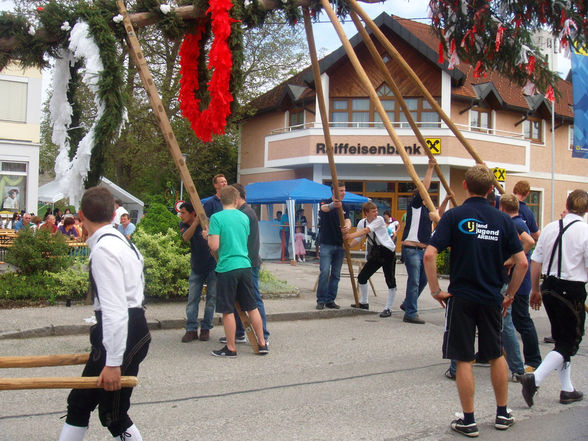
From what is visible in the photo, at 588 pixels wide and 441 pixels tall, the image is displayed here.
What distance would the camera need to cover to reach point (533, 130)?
95.5 ft

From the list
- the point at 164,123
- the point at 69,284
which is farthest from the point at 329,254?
the point at 69,284

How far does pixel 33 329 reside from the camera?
295 inches

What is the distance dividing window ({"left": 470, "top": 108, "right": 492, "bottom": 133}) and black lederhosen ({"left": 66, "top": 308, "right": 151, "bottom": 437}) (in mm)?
24777

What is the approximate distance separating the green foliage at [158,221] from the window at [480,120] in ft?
59.2

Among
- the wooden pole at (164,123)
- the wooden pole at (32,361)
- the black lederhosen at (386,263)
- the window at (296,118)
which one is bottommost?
the wooden pole at (32,361)

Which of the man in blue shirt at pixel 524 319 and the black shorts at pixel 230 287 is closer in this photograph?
the man in blue shirt at pixel 524 319

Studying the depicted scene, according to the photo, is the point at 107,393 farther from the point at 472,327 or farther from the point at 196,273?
the point at 196,273

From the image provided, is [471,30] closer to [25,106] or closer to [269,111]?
[25,106]

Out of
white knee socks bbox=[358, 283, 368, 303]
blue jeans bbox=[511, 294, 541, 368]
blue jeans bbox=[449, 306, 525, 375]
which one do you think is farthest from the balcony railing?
blue jeans bbox=[449, 306, 525, 375]

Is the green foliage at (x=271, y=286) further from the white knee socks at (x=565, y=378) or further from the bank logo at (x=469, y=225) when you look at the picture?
the bank logo at (x=469, y=225)

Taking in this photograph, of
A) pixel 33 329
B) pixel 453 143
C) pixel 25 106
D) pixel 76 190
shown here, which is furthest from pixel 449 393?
pixel 25 106

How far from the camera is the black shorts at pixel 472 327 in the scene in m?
4.36

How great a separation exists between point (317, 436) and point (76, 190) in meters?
3.43

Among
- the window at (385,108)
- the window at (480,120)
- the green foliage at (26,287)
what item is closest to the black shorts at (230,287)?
the green foliage at (26,287)
